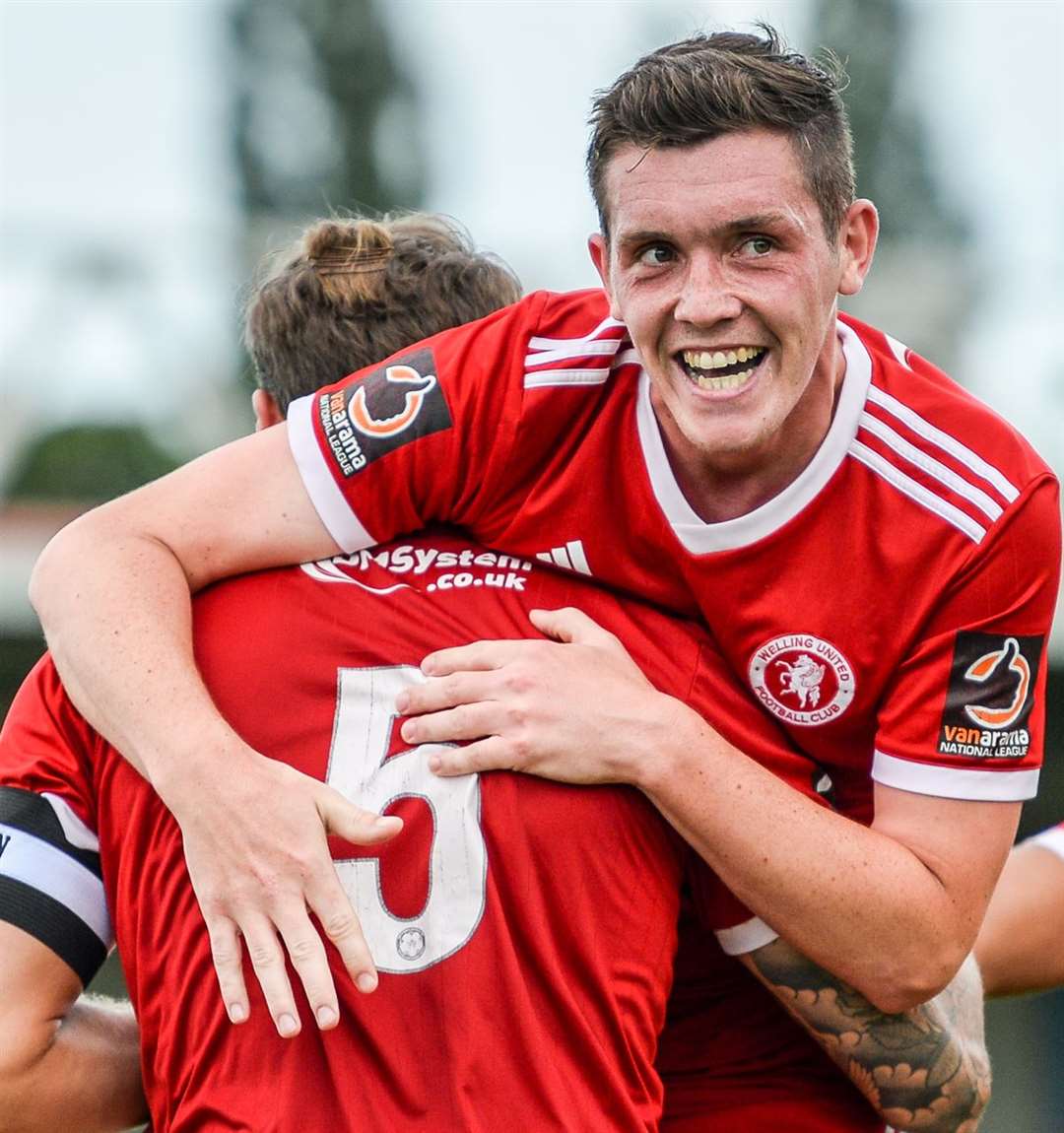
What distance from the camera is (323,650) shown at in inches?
106

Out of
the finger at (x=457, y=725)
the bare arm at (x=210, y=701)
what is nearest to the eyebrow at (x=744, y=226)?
the bare arm at (x=210, y=701)

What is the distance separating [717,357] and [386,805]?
2.79 feet

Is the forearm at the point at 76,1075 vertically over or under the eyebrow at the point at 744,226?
under

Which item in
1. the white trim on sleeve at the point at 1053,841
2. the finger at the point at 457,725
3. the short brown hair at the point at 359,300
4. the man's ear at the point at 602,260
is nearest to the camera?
the finger at the point at 457,725

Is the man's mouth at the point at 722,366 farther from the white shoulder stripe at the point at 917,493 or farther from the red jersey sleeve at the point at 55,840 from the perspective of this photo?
the red jersey sleeve at the point at 55,840

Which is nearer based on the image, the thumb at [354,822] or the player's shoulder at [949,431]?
the thumb at [354,822]

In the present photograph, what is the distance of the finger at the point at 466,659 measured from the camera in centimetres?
267

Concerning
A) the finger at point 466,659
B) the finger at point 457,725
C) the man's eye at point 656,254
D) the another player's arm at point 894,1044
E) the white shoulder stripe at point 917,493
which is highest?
the man's eye at point 656,254

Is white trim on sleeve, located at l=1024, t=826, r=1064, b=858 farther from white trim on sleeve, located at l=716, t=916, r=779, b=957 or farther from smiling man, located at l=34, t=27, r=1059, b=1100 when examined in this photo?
white trim on sleeve, located at l=716, t=916, r=779, b=957

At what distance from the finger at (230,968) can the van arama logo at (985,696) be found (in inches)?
41.8

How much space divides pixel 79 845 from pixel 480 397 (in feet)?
3.04

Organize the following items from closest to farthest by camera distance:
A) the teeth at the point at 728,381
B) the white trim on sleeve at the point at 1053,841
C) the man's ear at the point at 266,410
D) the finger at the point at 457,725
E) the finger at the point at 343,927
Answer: the finger at the point at 343,927 < the finger at the point at 457,725 < the teeth at the point at 728,381 < the man's ear at the point at 266,410 < the white trim on sleeve at the point at 1053,841

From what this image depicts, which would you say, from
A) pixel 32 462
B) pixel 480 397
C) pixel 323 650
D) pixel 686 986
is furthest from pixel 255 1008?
pixel 32 462

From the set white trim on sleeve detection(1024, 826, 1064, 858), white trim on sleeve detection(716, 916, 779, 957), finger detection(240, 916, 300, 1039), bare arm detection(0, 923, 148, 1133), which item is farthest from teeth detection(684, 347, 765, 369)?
white trim on sleeve detection(1024, 826, 1064, 858)
